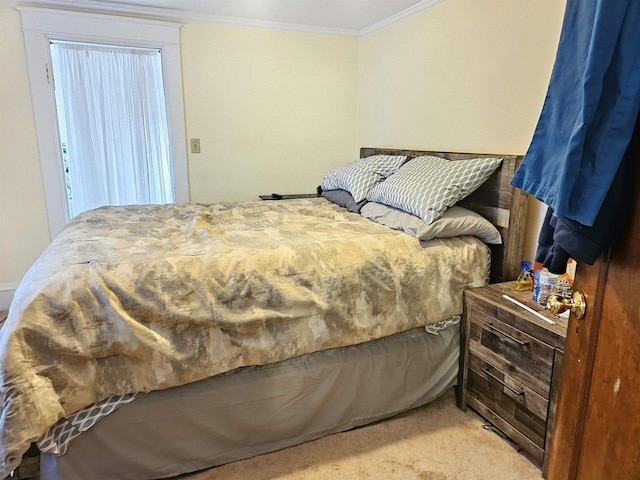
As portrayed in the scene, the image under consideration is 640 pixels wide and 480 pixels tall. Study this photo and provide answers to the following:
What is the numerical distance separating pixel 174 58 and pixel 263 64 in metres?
0.69

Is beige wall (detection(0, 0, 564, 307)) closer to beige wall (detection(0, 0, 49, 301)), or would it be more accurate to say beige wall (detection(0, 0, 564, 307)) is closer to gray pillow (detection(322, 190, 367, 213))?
beige wall (detection(0, 0, 49, 301))

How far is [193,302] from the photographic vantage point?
158 centimetres

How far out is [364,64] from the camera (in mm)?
3719

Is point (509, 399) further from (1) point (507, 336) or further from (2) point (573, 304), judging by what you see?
(2) point (573, 304)

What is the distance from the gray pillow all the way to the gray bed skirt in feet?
3.06

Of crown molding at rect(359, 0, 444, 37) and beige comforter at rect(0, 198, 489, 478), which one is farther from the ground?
crown molding at rect(359, 0, 444, 37)

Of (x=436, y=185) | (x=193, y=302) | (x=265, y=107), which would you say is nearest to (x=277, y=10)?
(x=265, y=107)

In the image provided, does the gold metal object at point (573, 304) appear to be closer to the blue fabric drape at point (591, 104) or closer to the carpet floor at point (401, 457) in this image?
the blue fabric drape at point (591, 104)

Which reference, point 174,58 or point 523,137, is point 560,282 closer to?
point 523,137

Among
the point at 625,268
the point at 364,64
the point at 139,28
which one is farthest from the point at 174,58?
the point at 625,268

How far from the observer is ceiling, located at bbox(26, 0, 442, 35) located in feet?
9.77

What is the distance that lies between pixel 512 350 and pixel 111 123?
3.07m

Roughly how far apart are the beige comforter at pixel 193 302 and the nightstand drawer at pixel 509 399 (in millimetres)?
318

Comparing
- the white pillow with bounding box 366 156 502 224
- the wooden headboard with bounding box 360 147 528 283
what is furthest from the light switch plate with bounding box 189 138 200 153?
the wooden headboard with bounding box 360 147 528 283
